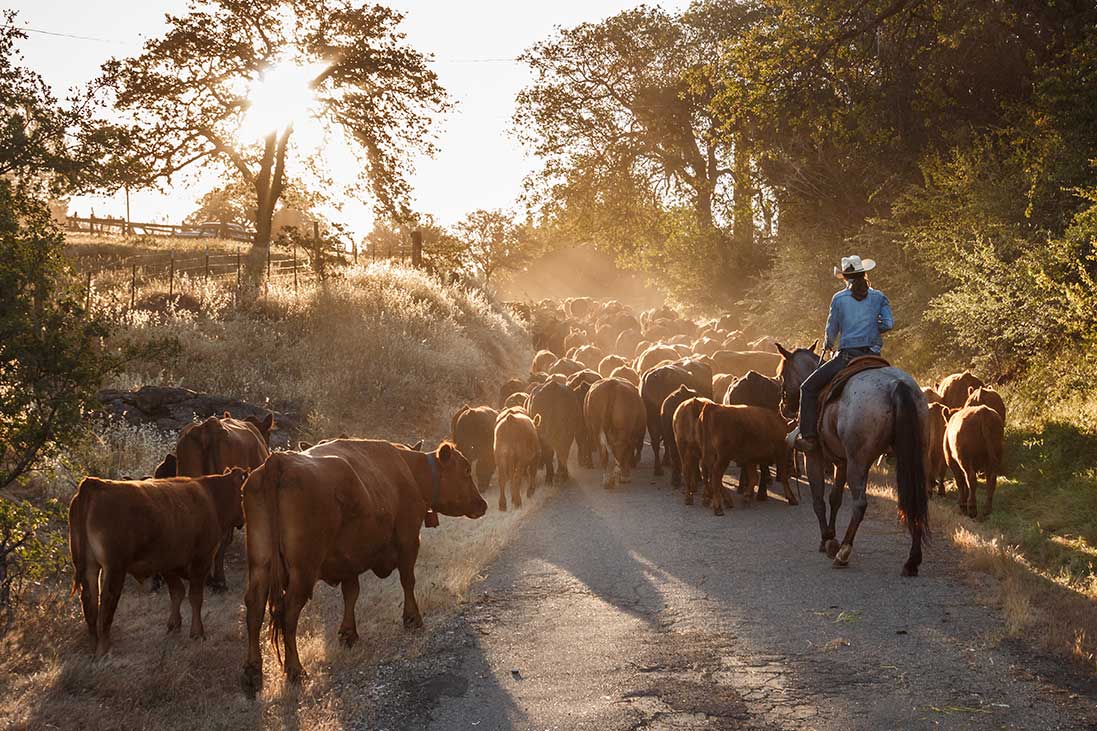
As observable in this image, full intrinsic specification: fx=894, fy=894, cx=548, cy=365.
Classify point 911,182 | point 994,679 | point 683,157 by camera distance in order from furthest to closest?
point 683,157 < point 911,182 < point 994,679

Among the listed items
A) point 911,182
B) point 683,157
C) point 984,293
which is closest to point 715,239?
point 683,157

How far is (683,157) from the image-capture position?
38906mm

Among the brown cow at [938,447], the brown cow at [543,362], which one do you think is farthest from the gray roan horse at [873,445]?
the brown cow at [543,362]

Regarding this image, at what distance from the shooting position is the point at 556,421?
15281 mm

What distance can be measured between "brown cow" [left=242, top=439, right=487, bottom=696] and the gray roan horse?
446cm

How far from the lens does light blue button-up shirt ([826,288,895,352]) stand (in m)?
9.80

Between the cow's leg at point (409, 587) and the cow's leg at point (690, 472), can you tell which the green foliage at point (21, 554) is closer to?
the cow's leg at point (409, 587)

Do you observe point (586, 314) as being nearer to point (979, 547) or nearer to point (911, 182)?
point (911, 182)

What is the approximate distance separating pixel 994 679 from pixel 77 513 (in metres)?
6.80

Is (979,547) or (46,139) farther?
(46,139)

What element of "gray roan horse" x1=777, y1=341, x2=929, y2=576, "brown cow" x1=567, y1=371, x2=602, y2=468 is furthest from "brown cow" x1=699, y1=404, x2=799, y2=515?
"brown cow" x1=567, y1=371, x2=602, y2=468

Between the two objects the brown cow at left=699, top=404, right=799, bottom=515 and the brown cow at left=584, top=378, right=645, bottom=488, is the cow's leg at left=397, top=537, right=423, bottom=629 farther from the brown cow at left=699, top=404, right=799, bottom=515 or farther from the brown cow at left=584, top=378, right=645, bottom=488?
the brown cow at left=584, top=378, right=645, bottom=488

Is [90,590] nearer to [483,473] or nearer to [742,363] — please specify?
[483,473]

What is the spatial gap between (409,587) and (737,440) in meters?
5.93
